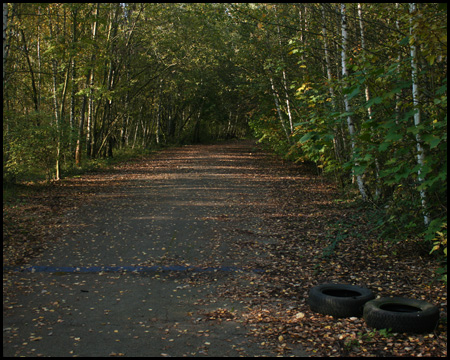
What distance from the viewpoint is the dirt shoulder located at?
14.7ft

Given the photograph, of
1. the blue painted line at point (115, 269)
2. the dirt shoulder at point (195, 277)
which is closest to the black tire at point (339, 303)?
the dirt shoulder at point (195, 277)

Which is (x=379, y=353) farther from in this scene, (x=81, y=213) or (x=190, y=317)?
(x=81, y=213)

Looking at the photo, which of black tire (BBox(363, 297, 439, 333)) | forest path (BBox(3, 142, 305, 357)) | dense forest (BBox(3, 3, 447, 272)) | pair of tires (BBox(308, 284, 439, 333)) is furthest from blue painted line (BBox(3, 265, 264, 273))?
dense forest (BBox(3, 3, 447, 272))

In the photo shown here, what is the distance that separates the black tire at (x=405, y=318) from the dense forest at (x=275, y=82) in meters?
0.97

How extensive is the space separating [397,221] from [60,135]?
35.5 feet

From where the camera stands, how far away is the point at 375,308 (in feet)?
15.7

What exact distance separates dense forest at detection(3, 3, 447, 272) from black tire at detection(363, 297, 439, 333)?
972mm

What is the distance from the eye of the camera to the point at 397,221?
7371mm

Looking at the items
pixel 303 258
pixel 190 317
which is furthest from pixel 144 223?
pixel 190 317

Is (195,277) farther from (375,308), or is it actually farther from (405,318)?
(405,318)

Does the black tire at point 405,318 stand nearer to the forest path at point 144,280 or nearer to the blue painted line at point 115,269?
the forest path at point 144,280

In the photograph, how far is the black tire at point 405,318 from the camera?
4.54 meters

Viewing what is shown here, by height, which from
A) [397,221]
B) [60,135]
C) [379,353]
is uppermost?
[60,135]

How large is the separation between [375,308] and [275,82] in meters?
14.6
